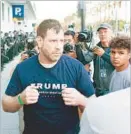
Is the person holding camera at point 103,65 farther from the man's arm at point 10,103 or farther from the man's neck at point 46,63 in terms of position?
the man's arm at point 10,103

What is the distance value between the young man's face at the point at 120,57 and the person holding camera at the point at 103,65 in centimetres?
84

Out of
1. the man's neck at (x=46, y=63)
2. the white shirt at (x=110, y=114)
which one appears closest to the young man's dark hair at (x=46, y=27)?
the man's neck at (x=46, y=63)

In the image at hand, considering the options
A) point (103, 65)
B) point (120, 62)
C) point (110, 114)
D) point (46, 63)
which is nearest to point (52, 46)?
point (46, 63)

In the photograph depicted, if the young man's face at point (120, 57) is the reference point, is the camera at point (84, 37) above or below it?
above

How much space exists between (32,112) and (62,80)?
306 mm

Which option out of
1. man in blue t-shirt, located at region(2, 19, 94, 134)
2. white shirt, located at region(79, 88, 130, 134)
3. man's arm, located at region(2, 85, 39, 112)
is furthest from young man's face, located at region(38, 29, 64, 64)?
white shirt, located at region(79, 88, 130, 134)

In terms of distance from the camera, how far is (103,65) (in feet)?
14.5

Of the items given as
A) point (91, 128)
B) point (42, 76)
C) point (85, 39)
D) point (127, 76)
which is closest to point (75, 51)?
point (85, 39)

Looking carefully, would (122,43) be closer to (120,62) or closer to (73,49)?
(120,62)

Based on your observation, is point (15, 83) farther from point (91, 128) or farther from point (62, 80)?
point (91, 128)

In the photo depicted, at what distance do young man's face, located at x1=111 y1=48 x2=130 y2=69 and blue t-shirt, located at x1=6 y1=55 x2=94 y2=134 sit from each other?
2.32ft

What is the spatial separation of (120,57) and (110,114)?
6.52ft

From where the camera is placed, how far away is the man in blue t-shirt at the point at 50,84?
101 inches

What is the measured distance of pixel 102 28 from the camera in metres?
4.79
